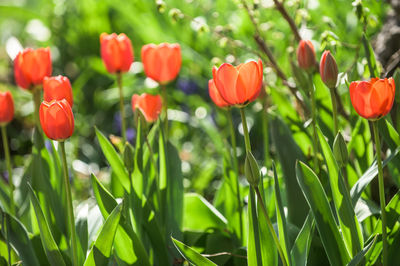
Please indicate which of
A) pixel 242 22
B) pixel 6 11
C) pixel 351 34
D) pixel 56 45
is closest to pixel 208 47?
pixel 242 22

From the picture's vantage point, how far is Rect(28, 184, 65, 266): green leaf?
3.78 ft

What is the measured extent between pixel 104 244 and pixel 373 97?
0.57 meters

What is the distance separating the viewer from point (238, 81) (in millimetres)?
1068

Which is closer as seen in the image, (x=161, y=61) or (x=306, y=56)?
(x=306, y=56)

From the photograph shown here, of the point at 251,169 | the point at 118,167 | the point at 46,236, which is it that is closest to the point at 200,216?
the point at 118,167

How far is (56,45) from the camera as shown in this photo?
4031 mm

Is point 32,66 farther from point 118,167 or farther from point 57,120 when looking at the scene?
point 57,120

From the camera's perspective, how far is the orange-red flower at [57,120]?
1080mm

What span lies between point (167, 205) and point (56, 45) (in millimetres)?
2808

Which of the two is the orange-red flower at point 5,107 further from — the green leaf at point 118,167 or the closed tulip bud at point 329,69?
the closed tulip bud at point 329,69

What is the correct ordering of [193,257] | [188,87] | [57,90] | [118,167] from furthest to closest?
[188,87]
[118,167]
[57,90]
[193,257]

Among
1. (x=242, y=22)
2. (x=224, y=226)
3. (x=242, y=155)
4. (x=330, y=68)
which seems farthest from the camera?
(x=242, y=22)

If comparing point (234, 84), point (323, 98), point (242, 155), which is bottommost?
point (242, 155)

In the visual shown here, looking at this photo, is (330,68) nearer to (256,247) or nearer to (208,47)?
(256,247)
